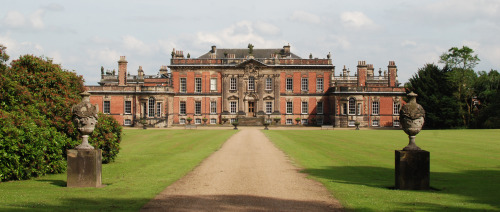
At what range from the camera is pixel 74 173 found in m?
11.9

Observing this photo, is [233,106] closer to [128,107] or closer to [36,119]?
[128,107]

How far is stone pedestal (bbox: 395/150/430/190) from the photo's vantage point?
11.5 metres

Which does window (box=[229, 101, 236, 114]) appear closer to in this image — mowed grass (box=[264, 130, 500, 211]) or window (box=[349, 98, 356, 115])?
window (box=[349, 98, 356, 115])

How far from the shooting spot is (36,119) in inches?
584

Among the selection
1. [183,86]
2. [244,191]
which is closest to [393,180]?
[244,191]

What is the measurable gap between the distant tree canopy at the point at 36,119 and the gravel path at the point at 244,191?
4463 millimetres

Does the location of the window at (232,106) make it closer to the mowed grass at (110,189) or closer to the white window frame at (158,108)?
the white window frame at (158,108)

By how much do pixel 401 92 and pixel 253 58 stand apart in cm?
1915

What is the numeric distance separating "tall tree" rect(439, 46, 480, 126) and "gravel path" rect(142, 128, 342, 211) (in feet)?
139

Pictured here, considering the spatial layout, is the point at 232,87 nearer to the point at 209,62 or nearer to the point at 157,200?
the point at 209,62

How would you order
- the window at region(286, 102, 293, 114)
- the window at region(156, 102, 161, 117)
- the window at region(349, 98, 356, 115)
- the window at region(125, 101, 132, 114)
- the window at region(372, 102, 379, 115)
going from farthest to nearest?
the window at region(286, 102, 293, 114)
the window at region(372, 102, 379, 115)
the window at region(125, 101, 132, 114)
the window at region(349, 98, 356, 115)
the window at region(156, 102, 161, 117)

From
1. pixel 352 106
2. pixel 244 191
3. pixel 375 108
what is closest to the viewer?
pixel 244 191

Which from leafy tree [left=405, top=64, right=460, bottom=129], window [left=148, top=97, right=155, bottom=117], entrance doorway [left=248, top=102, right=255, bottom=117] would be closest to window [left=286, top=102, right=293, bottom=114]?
entrance doorway [left=248, top=102, right=255, bottom=117]

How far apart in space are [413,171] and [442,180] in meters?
2.06
